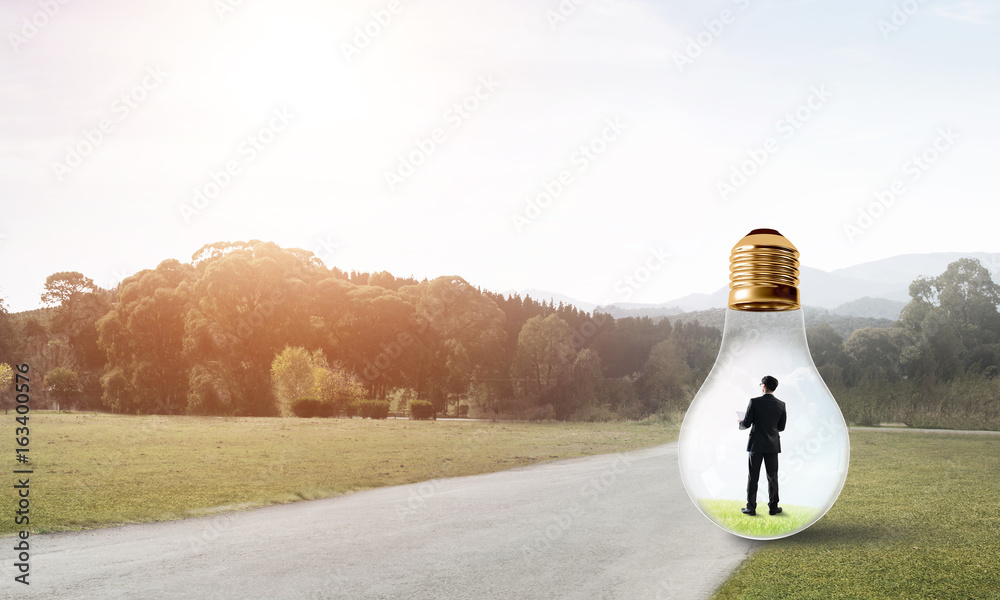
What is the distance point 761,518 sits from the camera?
2838 millimetres

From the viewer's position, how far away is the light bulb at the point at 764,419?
2.67 m

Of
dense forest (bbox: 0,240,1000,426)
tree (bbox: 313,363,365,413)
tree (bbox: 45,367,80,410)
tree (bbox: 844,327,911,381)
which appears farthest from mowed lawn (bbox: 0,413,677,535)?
tree (bbox: 844,327,911,381)

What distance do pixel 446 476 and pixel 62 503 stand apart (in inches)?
283

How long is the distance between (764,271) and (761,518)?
43.0 inches

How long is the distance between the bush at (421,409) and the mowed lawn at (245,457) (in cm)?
382

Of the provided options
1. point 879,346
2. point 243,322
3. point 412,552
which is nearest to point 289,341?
point 243,322

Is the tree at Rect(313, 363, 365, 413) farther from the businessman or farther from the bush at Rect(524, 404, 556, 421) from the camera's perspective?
the businessman

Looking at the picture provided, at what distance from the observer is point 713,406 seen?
284cm

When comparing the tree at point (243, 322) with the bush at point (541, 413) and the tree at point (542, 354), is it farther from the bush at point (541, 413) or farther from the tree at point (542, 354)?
the bush at point (541, 413)

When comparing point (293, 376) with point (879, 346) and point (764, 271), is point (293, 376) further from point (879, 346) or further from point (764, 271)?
point (879, 346)

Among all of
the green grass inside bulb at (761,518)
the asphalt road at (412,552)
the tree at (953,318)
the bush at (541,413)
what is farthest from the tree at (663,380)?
the green grass inside bulb at (761,518)

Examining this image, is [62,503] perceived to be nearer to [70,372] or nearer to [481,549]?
[481,549]

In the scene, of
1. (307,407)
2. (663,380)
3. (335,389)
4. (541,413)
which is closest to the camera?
(541,413)

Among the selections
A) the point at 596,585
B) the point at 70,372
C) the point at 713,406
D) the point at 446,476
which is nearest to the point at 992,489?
the point at 596,585
